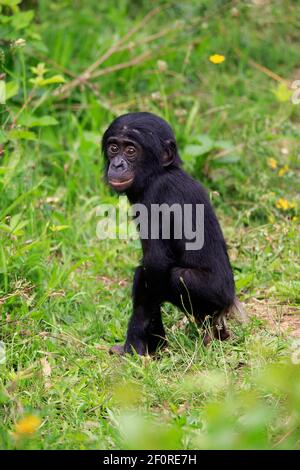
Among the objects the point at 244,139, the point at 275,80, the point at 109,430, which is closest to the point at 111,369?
the point at 109,430

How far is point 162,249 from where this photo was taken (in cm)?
477

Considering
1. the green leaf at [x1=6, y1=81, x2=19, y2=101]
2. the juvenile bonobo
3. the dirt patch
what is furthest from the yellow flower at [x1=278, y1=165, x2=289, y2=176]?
the green leaf at [x1=6, y1=81, x2=19, y2=101]

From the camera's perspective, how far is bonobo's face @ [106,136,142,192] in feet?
16.4

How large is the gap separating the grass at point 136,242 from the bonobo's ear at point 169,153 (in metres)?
0.89

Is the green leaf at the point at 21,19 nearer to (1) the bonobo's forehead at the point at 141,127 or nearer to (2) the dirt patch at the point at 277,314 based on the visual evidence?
(1) the bonobo's forehead at the point at 141,127

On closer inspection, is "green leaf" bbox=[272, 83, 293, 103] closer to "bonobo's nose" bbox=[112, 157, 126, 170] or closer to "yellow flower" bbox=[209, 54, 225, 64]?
"yellow flower" bbox=[209, 54, 225, 64]

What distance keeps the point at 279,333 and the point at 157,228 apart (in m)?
0.95

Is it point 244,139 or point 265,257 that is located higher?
point 244,139

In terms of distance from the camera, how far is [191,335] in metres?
→ 4.96

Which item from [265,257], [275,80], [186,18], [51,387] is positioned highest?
[186,18]

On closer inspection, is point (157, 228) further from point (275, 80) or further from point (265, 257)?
point (275, 80)

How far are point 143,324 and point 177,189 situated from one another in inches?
33.1

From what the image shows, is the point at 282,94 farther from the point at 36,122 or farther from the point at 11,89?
the point at 11,89

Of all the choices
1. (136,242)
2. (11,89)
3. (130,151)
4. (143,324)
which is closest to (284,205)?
(136,242)
